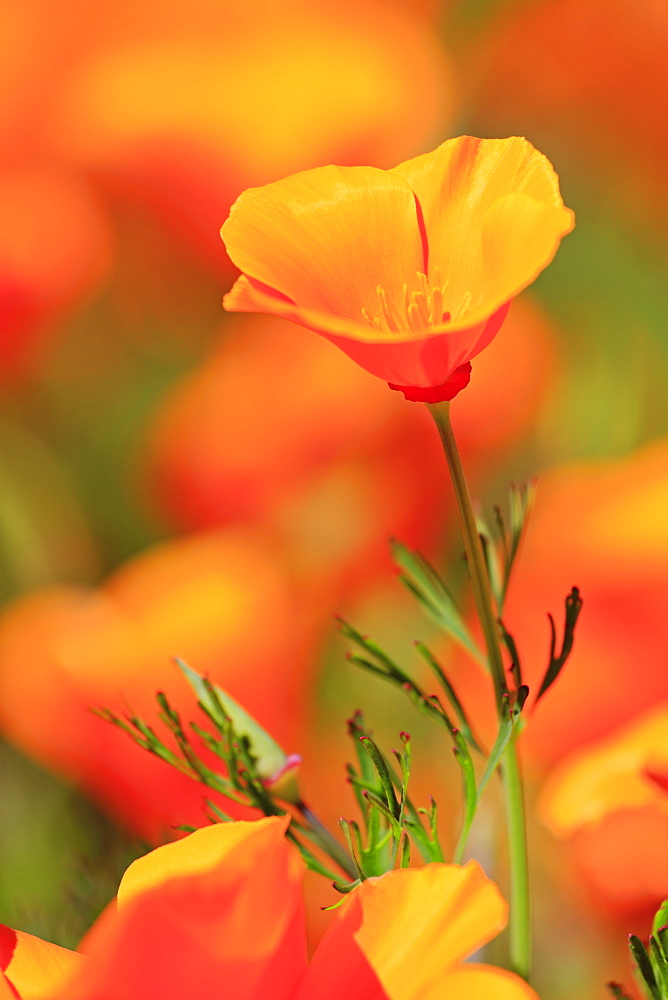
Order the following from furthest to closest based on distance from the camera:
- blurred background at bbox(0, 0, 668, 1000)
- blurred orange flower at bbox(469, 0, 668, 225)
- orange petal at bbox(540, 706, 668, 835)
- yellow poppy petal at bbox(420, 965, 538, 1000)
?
blurred orange flower at bbox(469, 0, 668, 225)
blurred background at bbox(0, 0, 668, 1000)
orange petal at bbox(540, 706, 668, 835)
yellow poppy petal at bbox(420, 965, 538, 1000)

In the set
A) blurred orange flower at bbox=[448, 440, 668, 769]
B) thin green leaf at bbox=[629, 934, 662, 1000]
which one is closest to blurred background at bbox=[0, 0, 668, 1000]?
blurred orange flower at bbox=[448, 440, 668, 769]

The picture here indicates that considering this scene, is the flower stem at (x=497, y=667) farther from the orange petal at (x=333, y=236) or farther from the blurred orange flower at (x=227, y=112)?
the blurred orange flower at (x=227, y=112)

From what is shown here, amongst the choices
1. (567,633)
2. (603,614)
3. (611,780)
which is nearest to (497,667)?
(567,633)

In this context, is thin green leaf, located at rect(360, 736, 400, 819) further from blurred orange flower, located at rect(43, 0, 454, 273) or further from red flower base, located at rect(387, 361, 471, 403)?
blurred orange flower, located at rect(43, 0, 454, 273)

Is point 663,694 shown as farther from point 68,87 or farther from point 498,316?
point 68,87

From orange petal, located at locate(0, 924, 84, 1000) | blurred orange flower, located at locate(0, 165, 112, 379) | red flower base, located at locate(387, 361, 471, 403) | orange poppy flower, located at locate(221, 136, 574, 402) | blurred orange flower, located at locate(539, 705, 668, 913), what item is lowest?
blurred orange flower, located at locate(539, 705, 668, 913)

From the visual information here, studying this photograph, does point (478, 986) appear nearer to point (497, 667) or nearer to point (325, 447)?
point (497, 667)

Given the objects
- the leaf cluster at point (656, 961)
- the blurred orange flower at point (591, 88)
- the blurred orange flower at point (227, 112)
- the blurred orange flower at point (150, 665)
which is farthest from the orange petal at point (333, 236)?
the blurred orange flower at point (591, 88)
